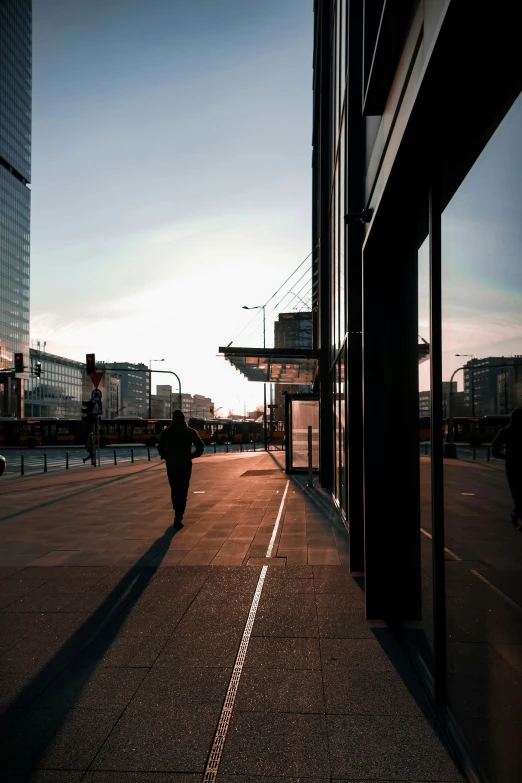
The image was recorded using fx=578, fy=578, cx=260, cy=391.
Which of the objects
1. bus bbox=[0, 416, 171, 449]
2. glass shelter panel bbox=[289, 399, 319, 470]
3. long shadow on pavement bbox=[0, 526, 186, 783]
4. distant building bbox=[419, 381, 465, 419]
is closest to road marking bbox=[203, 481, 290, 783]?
long shadow on pavement bbox=[0, 526, 186, 783]

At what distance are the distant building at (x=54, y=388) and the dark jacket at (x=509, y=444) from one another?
120228mm

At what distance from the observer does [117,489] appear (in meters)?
16.1

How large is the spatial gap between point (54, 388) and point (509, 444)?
14222 centimetres

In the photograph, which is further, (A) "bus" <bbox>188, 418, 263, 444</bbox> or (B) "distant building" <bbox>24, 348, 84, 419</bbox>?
(B) "distant building" <bbox>24, 348, 84, 419</bbox>

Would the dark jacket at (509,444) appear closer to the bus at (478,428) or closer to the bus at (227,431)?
the bus at (478,428)

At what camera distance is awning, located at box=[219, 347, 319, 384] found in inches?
688

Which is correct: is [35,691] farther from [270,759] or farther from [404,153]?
[404,153]

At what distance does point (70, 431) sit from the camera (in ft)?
166

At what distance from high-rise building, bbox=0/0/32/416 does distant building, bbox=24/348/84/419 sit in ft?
35.1

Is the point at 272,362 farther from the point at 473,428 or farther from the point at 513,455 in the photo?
the point at 513,455

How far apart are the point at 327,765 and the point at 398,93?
12.5ft

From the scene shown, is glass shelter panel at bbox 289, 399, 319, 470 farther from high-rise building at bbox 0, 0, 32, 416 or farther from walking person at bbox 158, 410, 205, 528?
high-rise building at bbox 0, 0, 32, 416

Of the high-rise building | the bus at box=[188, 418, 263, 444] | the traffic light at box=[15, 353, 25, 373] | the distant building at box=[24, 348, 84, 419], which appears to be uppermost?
the high-rise building

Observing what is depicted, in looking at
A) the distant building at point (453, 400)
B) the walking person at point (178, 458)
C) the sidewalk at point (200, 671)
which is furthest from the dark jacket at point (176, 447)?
the distant building at point (453, 400)
